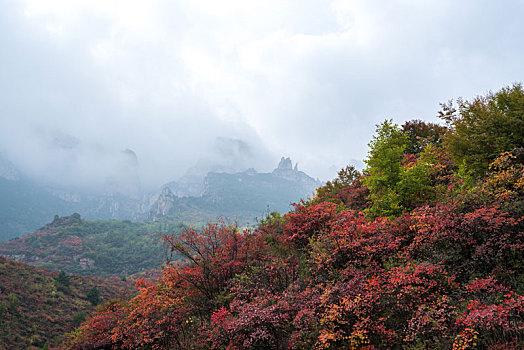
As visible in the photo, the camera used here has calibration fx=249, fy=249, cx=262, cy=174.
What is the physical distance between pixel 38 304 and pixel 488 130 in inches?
1674

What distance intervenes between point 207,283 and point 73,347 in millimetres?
5310

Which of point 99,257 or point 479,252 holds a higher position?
point 99,257

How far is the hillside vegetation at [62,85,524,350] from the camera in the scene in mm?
4969

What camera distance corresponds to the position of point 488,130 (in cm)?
938

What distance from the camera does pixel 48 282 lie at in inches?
1364

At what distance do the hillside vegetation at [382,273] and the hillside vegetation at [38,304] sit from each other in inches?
422

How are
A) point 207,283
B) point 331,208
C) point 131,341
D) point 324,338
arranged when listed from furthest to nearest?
point 331,208
point 207,283
point 131,341
point 324,338

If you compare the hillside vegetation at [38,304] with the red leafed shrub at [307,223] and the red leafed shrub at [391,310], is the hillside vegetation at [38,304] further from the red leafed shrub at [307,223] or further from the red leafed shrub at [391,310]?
the red leafed shrub at [391,310]

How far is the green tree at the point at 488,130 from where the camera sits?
29.1 ft

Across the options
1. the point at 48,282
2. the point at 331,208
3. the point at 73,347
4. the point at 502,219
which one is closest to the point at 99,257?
the point at 48,282

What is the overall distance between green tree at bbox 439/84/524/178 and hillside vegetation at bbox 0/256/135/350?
20.6 m

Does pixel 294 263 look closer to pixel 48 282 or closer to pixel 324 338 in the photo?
pixel 324 338

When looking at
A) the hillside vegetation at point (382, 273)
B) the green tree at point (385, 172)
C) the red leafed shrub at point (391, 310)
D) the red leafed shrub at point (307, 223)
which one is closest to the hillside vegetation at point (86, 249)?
the hillside vegetation at point (382, 273)

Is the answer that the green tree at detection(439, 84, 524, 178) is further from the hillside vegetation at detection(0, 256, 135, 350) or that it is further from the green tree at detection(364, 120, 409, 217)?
the hillside vegetation at detection(0, 256, 135, 350)
